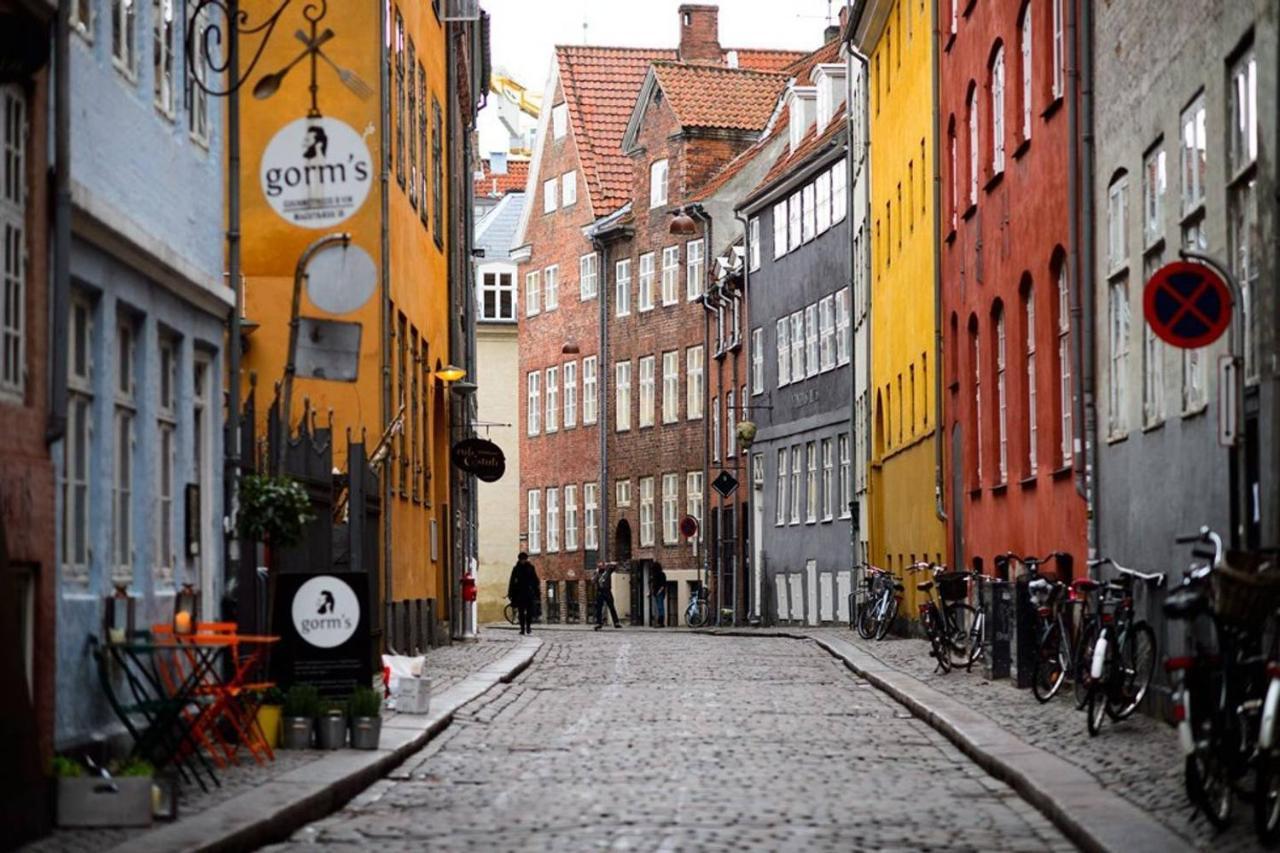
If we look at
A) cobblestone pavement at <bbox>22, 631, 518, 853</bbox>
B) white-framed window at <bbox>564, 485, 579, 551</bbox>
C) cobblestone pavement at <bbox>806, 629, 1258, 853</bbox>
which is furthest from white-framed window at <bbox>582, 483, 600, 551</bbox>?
cobblestone pavement at <bbox>22, 631, 518, 853</bbox>

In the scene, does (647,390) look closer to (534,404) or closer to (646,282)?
(646,282)

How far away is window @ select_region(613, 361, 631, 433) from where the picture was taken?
76.2 m

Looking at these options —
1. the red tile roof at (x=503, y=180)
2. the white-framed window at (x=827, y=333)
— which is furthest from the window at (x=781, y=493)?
the red tile roof at (x=503, y=180)

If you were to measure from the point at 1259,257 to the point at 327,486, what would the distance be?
11398mm

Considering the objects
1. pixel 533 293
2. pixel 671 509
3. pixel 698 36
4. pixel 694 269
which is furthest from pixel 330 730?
pixel 533 293

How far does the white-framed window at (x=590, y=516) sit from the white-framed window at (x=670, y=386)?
5.76m

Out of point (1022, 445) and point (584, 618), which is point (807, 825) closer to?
point (1022, 445)

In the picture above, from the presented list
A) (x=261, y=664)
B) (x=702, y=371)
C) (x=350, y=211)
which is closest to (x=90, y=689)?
(x=261, y=664)

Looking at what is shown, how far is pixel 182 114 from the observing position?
18234 millimetres

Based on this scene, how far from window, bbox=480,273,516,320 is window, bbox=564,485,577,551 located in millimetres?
9951

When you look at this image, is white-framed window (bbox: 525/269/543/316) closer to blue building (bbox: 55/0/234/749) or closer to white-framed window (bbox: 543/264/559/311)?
white-framed window (bbox: 543/264/559/311)

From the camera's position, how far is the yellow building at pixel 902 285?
133 feet

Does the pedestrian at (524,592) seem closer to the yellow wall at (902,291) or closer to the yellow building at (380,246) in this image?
the yellow wall at (902,291)

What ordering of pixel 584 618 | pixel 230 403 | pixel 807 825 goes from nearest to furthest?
1. pixel 807 825
2. pixel 230 403
3. pixel 584 618
